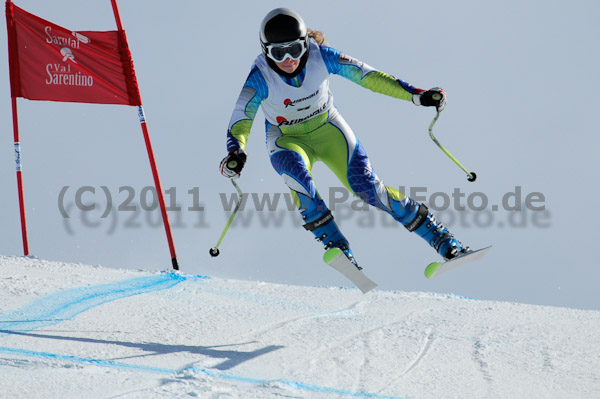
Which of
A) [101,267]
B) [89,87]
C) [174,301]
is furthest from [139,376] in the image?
[89,87]

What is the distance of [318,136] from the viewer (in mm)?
5004

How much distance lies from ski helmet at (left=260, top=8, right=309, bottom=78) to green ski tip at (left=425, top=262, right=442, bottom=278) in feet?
6.52

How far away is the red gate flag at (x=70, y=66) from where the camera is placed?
7.50 metres

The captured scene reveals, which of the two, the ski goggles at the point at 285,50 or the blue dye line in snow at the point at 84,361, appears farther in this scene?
the ski goggles at the point at 285,50

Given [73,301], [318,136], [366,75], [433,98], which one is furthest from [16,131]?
[433,98]

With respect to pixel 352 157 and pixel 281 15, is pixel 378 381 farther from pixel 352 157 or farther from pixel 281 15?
pixel 281 15

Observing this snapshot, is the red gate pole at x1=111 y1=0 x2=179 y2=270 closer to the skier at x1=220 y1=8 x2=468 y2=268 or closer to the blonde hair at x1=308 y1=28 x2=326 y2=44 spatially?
the skier at x1=220 y1=8 x2=468 y2=268

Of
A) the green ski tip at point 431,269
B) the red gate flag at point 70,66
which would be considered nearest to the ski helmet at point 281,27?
the green ski tip at point 431,269

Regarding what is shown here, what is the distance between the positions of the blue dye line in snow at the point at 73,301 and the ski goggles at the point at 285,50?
2921mm

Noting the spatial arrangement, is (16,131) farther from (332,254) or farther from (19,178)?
(332,254)

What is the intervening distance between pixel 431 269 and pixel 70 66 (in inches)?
208

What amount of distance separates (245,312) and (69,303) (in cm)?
173

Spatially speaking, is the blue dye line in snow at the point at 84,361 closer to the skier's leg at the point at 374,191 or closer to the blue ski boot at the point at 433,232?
the skier's leg at the point at 374,191

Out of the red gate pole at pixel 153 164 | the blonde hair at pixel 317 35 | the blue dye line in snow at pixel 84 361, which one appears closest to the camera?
the blue dye line in snow at pixel 84 361
